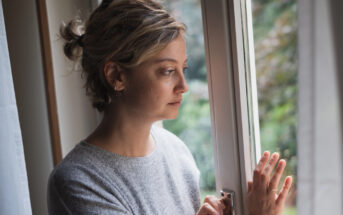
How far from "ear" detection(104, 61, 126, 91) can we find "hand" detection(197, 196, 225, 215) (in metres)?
0.41

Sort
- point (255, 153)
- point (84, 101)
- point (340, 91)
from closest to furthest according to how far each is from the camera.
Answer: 1. point (340, 91)
2. point (255, 153)
3. point (84, 101)

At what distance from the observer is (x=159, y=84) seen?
99cm

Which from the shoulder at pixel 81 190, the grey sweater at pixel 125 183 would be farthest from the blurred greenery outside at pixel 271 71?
the shoulder at pixel 81 190

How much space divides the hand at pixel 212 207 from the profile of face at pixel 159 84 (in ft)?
0.92

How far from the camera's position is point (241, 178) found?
43.0 inches

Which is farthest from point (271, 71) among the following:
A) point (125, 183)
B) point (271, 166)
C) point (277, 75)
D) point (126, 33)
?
point (125, 183)

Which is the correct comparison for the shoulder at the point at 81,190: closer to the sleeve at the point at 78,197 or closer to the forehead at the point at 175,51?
the sleeve at the point at 78,197

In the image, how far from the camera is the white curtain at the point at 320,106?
2.27 feet

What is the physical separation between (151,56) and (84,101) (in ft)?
2.47

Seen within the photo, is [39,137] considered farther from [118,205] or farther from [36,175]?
[118,205]

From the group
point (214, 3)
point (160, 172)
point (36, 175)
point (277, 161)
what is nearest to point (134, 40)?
point (214, 3)

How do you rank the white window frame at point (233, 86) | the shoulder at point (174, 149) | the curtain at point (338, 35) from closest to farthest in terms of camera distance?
the curtain at point (338, 35)
the white window frame at point (233, 86)
the shoulder at point (174, 149)

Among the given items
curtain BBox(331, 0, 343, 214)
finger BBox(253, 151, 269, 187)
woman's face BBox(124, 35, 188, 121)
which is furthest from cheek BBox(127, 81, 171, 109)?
curtain BBox(331, 0, 343, 214)

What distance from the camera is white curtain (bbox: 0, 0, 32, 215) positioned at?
1222 millimetres
